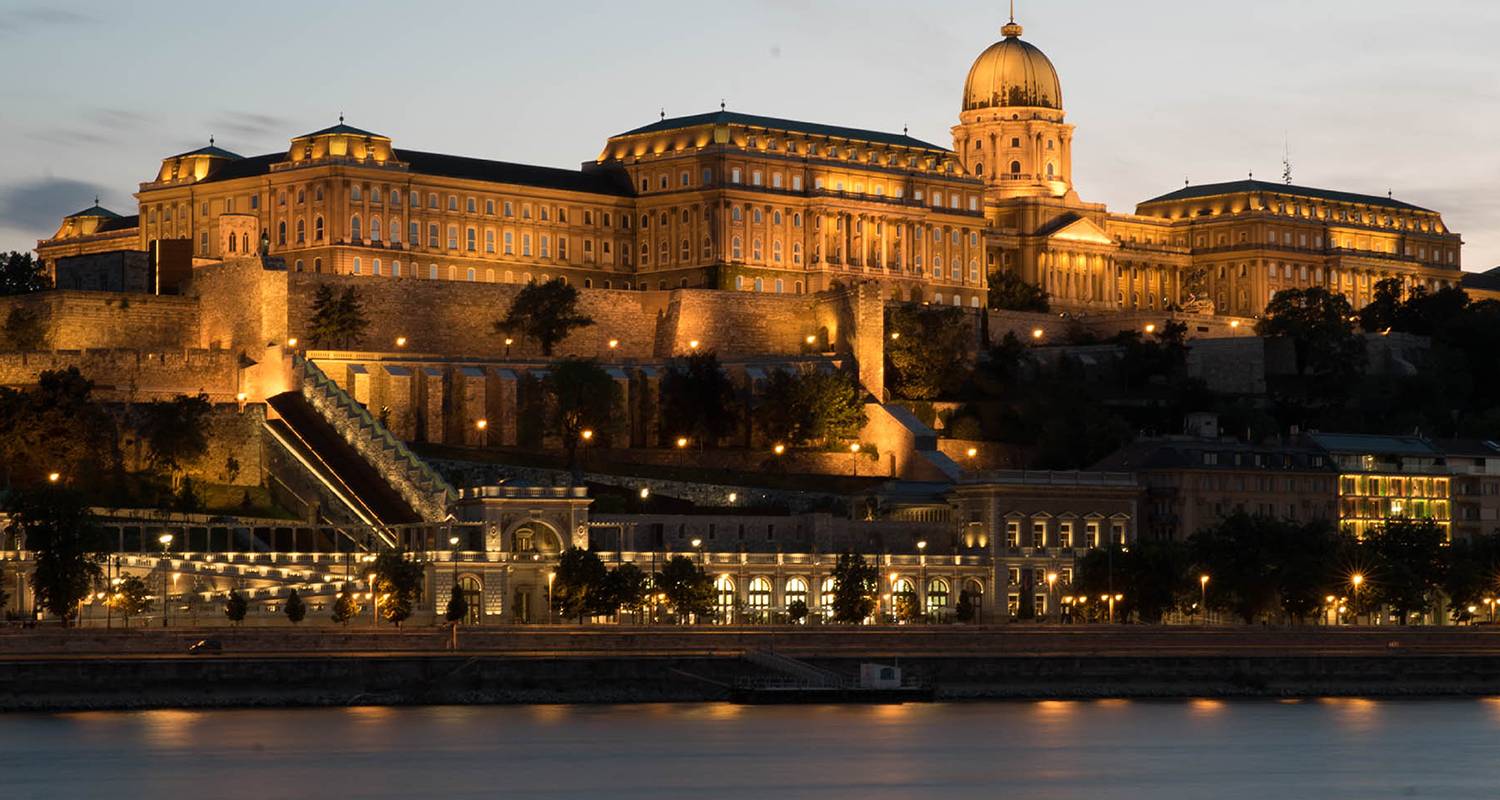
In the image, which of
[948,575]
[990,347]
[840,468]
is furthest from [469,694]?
[990,347]

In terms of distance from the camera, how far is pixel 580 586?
350 feet

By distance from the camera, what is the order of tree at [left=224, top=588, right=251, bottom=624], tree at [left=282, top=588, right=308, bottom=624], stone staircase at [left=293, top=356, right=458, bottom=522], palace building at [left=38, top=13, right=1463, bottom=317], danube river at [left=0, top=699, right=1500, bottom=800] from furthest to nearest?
palace building at [left=38, top=13, right=1463, bottom=317] → stone staircase at [left=293, top=356, right=458, bottom=522] → tree at [left=282, top=588, right=308, bottom=624] → tree at [left=224, top=588, right=251, bottom=624] → danube river at [left=0, top=699, right=1500, bottom=800]

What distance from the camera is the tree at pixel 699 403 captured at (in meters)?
138

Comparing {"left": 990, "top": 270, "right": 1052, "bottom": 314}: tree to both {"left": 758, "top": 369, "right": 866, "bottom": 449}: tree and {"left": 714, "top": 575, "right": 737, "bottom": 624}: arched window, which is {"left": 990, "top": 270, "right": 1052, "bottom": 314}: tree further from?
{"left": 714, "top": 575, "right": 737, "bottom": 624}: arched window

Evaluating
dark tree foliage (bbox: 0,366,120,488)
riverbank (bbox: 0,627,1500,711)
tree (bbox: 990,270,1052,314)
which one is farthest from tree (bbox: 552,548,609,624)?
tree (bbox: 990,270,1052,314)

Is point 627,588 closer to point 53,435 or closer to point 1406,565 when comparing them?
point 53,435

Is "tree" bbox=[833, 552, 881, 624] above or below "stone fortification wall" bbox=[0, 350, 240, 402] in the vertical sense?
below

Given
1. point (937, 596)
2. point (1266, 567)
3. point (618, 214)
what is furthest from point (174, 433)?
point (618, 214)

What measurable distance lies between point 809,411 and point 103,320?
3139 centimetres

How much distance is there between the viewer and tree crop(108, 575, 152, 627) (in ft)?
328

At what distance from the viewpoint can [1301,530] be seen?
11812 centimetres

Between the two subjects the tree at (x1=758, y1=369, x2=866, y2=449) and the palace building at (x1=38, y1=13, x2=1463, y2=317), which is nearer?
the tree at (x1=758, y1=369, x2=866, y2=449)

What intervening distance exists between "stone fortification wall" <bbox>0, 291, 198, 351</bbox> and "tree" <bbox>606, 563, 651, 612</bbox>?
115 feet

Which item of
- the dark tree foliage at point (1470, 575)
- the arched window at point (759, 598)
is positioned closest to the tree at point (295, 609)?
the arched window at point (759, 598)
